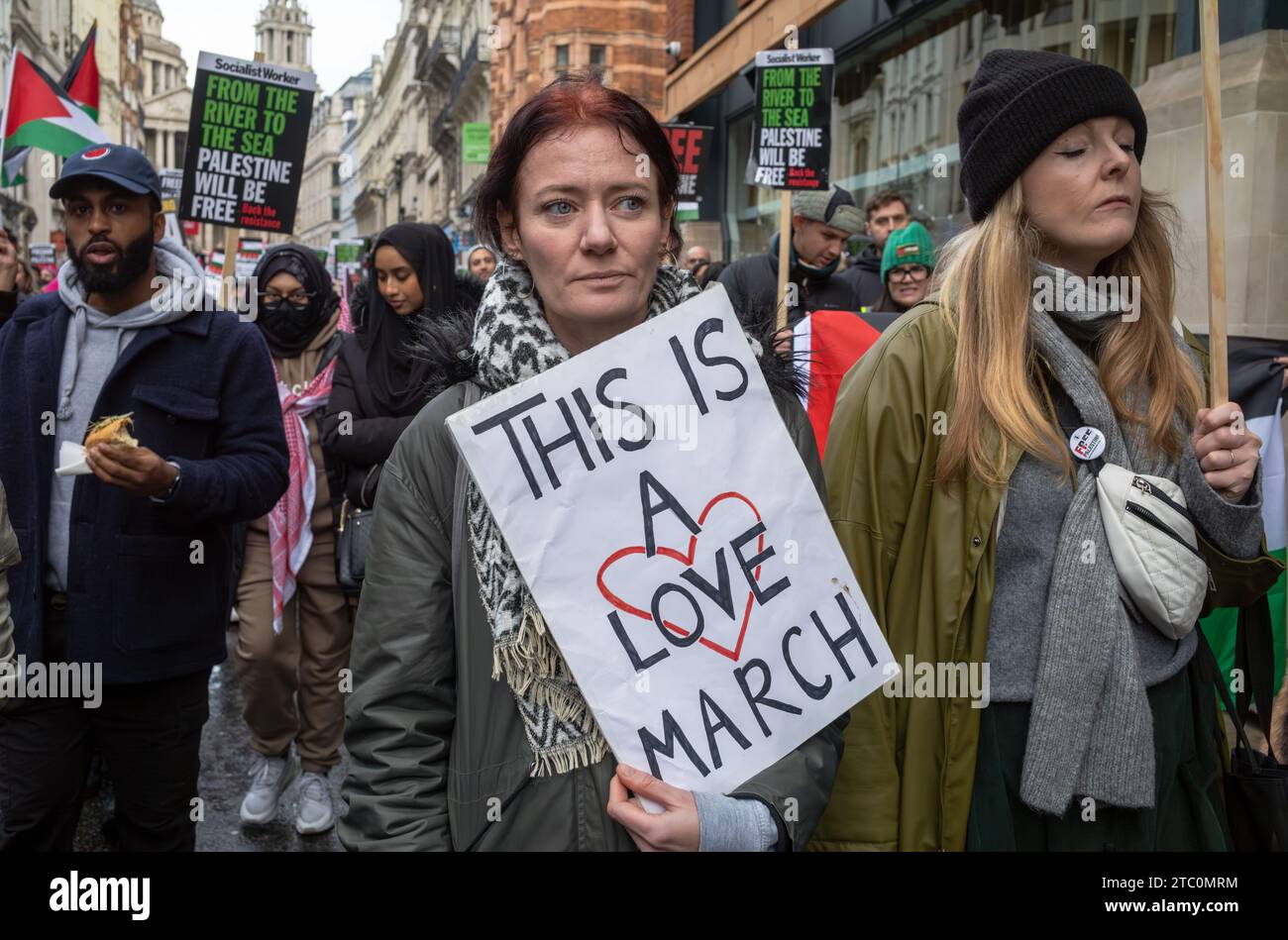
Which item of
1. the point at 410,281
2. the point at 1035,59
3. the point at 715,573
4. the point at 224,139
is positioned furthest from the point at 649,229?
the point at 224,139

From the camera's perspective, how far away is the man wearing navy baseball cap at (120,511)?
10.4 feet

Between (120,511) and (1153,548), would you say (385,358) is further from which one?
(1153,548)

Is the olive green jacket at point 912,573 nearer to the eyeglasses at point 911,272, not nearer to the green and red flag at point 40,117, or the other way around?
the eyeglasses at point 911,272

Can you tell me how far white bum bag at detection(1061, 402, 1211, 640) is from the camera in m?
2.11

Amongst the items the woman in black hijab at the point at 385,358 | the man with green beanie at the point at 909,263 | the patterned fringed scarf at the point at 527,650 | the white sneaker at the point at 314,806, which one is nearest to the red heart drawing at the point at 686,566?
the patterned fringed scarf at the point at 527,650

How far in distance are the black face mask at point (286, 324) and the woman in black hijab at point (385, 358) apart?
0.32 m

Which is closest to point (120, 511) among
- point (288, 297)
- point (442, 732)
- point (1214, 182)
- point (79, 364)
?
point (79, 364)

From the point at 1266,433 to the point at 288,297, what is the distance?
4.02 m

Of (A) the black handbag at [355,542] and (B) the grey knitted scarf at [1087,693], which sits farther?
(A) the black handbag at [355,542]

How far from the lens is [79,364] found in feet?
11.0

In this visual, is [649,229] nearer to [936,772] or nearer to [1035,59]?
[1035,59]

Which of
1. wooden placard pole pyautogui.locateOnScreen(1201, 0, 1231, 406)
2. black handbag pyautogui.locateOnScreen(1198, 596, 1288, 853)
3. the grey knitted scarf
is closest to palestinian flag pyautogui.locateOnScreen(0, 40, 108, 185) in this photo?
wooden placard pole pyautogui.locateOnScreen(1201, 0, 1231, 406)
